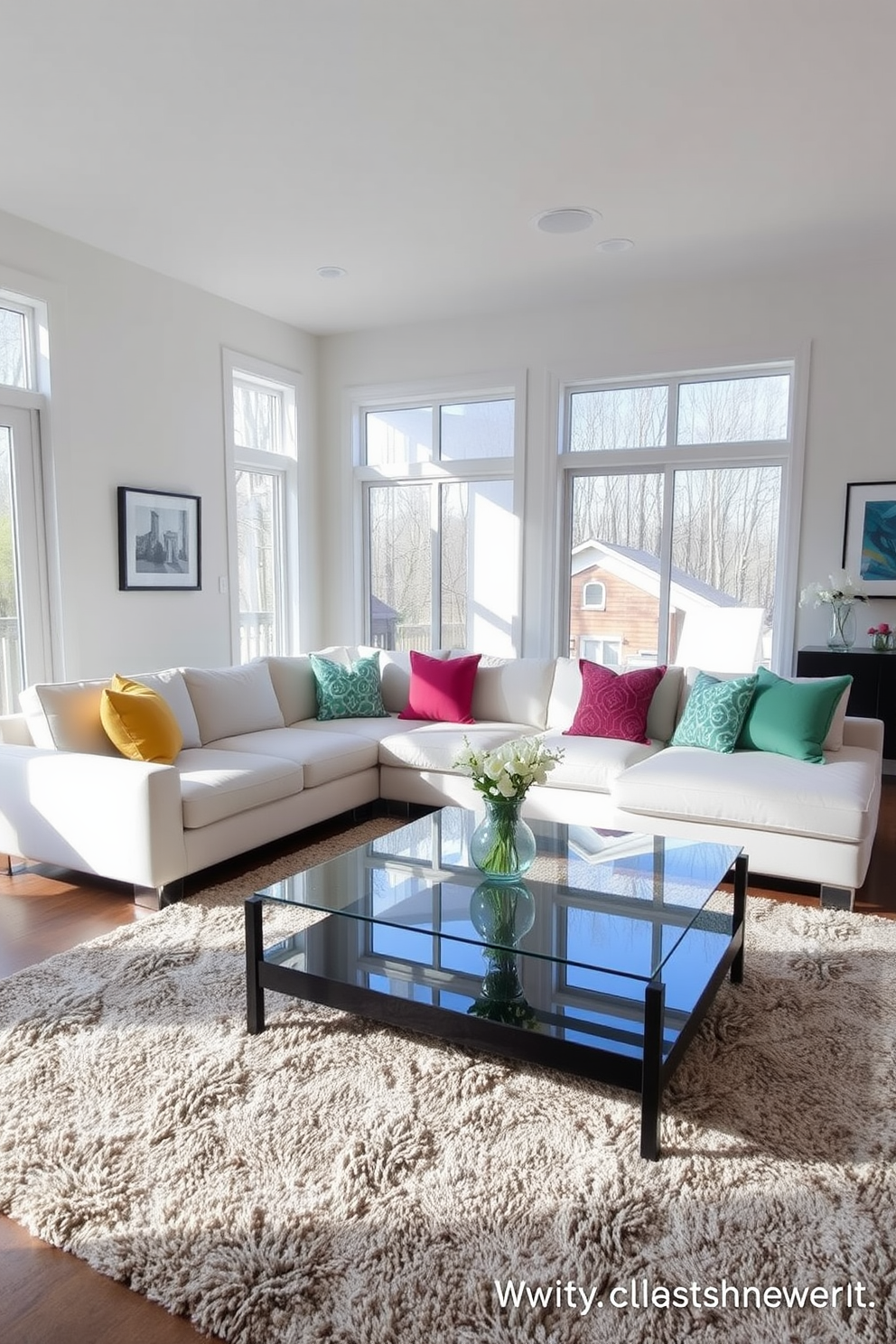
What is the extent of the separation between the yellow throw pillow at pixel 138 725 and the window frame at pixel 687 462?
10.5ft

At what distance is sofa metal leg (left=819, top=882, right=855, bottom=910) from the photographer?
10.9 ft

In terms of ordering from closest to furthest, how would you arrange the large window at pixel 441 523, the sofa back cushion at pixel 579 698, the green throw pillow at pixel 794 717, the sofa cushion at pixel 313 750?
the green throw pillow at pixel 794 717, the sofa cushion at pixel 313 750, the sofa back cushion at pixel 579 698, the large window at pixel 441 523

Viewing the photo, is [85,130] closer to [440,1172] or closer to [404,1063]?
[404,1063]

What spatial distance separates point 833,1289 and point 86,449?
15.8ft

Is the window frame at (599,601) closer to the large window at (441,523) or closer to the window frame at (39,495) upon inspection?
the large window at (441,523)

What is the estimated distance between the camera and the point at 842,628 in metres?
5.25

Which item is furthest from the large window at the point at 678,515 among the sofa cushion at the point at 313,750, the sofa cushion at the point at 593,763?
the sofa cushion at the point at 313,750

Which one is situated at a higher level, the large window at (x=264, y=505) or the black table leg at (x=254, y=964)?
the large window at (x=264, y=505)

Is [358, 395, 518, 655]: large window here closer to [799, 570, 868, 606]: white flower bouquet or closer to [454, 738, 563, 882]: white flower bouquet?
[799, 570, 868, 606]: white flower bouquet

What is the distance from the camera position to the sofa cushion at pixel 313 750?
4027 mm

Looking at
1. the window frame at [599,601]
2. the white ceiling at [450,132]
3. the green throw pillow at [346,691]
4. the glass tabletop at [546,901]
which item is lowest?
the glass tabletop at [546,901]

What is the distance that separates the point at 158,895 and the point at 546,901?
1.61 meters

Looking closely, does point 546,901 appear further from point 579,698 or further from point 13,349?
point 13,349

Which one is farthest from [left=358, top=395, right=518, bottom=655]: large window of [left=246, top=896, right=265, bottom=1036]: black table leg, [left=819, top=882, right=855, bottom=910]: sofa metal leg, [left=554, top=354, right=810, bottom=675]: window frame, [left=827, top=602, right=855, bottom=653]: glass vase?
[left=246, top=896, right=265, bottom=1036]: black table leg
